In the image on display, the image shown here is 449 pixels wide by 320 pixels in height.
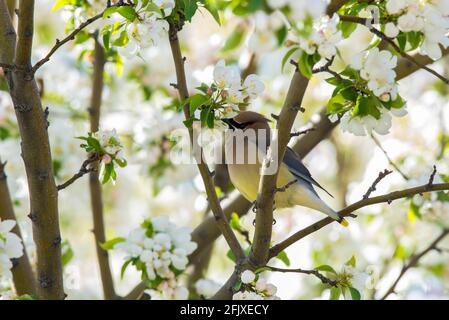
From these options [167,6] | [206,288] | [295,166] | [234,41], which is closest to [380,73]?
[234,41]

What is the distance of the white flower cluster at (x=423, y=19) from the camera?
6.83 ft

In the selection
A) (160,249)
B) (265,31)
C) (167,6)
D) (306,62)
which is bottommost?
(265,31)

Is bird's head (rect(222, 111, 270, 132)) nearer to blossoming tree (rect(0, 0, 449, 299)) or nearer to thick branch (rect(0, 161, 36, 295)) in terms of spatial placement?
blossoming tree (rect(0, 0, 449, 299))

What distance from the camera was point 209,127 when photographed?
2.40 m

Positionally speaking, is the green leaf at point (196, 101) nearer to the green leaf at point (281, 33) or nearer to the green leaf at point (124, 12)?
the green leaf at point (124, 12)

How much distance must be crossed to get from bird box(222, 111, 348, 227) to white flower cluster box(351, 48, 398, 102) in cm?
136

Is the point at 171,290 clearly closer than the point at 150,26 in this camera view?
No

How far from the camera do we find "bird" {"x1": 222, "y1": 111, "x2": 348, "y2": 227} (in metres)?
3.60

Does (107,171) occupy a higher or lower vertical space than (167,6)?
lower

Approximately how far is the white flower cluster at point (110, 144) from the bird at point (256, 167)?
3.20ft

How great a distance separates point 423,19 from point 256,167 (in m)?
1.64

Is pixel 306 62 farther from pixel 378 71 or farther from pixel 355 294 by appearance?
pixel 355 294
